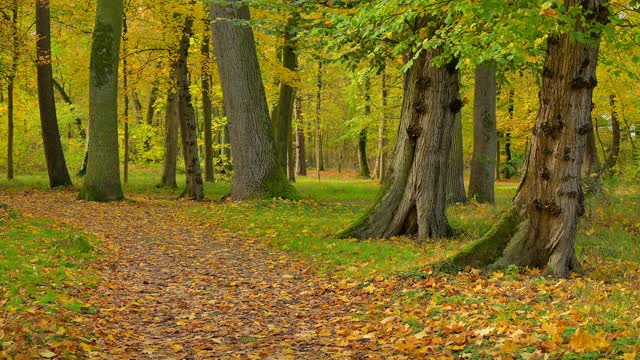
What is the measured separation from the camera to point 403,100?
440 inches

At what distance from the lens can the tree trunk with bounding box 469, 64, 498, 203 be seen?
54.3 ft

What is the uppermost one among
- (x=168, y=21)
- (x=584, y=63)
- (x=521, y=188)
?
(x=168, y=21)

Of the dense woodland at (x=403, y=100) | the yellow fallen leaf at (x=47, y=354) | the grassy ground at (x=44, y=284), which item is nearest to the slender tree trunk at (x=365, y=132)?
the dense woodland at (x=403, y=100)

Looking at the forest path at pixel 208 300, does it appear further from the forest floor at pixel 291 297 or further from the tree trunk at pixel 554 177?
the tree trunk at pixel 554 177

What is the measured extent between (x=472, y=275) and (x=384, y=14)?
3537mm

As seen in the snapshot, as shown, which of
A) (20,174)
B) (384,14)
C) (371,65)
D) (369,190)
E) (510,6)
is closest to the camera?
(384,14)

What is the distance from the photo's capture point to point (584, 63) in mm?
7316

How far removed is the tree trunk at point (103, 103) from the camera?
1733 centimetres

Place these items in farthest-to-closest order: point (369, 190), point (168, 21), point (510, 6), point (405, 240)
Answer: point (369, 190)
point (168, 21)
point (405, 240)
point (510, 6)

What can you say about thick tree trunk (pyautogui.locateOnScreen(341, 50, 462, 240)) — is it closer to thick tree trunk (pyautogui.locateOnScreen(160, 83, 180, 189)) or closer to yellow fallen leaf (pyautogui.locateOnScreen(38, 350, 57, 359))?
yellow fallen leaf (pyautogui.locateOnScreen(38, 350, 57, 359))

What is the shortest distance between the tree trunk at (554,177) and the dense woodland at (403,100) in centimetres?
2

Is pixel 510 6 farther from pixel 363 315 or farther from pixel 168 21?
pixel 168 21

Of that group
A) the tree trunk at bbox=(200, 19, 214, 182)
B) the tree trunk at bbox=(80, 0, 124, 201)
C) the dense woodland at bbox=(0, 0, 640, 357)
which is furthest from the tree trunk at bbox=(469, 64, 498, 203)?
the tree trunk at bbox=(80, 0, 124, 201)

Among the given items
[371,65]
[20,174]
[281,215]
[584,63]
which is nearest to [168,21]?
[281,215]
